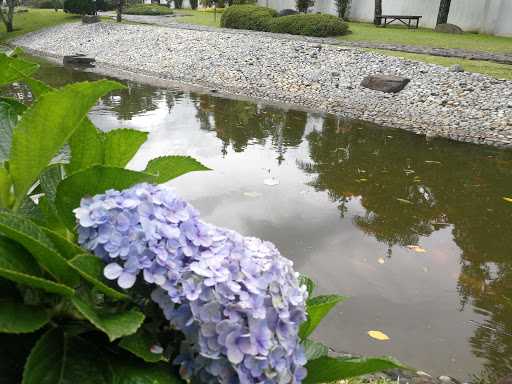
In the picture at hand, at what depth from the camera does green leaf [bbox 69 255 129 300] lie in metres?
0.71

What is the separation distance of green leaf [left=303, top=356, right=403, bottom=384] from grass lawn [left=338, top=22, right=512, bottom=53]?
1715cm

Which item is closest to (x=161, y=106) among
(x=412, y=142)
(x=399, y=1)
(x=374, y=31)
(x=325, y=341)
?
(x=412, y=142)

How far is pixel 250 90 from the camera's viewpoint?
42.3ft

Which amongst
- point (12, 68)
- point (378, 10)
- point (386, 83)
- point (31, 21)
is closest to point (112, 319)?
point (12, 68)

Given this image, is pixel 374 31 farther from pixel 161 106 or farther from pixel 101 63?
pixel 161 106

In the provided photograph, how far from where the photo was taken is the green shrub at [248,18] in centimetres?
2064

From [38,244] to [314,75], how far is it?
42.7ft

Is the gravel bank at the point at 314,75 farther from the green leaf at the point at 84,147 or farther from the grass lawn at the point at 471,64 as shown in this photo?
the green leaf at the point at 84,147

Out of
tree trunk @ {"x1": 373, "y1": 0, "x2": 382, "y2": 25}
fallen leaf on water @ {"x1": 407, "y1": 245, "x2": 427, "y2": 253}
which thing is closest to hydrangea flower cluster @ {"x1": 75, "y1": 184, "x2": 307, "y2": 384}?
fallen leaf on water @ {"x1": 407, "y1": 245, "x2": 427, "y2": 253}

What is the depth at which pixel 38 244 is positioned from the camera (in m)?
0.69

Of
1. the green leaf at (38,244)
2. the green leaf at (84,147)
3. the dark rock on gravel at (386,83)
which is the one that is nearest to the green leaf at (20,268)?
the green leaf at (38,244)

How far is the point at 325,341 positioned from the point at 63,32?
878 inches

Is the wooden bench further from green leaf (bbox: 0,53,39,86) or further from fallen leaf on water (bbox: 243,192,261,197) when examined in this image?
green leaf (bbox: 0,53,39,86)

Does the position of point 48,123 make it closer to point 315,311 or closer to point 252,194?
point 315,311
